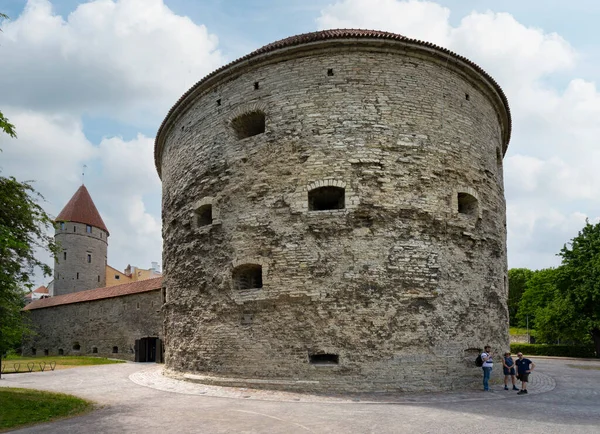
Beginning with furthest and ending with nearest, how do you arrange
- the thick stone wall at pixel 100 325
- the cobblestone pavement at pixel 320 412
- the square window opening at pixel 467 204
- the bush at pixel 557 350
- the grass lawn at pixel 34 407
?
the bush at pixel 557 350 → the thick stone wall at pixel 100 325 → the square window opening at pixel 467 204 → the grass lawn at pixel 34 407 → the cobblestone pavement at pixel 320 412

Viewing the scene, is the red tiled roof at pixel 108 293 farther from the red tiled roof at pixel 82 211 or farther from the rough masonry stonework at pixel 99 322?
the red tiled roof at pixel 82 211

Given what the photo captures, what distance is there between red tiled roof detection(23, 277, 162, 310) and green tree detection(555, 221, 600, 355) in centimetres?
2039

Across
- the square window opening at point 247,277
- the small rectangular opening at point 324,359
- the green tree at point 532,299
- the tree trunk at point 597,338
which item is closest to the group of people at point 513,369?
the small rectangular opening at point 324,359

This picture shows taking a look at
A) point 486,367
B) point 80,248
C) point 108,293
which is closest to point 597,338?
point 486,367

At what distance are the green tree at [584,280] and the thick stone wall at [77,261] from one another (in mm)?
33102

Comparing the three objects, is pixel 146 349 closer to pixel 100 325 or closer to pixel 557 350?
pixel 100 325

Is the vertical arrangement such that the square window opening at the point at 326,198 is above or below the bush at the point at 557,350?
above

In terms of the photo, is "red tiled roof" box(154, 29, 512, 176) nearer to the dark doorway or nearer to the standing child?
the standing child

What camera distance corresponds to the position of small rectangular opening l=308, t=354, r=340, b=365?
1020 centimetres

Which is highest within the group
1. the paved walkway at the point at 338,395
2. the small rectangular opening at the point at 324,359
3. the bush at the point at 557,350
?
the small rectangular opening at the point at 324,359

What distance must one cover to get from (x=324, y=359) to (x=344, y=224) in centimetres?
298

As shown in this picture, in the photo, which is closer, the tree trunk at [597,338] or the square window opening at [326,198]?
the square window opening at [326,198]

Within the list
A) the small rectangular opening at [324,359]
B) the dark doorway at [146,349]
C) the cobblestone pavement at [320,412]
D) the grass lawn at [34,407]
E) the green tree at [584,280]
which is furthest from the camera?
the green tree at [584,280]

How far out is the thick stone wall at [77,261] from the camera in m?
37.0
